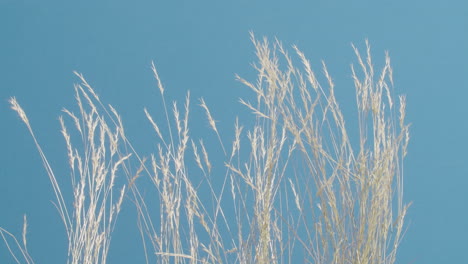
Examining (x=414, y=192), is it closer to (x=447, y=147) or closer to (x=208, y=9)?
(x=447, y=147)

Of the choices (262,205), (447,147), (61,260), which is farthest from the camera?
(61,260)

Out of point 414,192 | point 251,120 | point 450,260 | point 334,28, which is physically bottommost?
point 450,260

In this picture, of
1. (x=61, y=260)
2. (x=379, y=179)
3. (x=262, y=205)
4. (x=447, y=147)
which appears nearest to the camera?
(x=379, y=179)

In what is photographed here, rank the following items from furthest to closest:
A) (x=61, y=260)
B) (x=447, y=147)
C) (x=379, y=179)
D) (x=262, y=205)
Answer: (x=61, y=260)
(x=447, y=147)
(x=262, y=205)
(x=379, y=179)

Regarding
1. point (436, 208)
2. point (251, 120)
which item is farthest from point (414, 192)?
point (251, 120)

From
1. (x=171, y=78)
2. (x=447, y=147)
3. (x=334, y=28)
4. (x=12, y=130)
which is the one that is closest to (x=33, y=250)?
(x=12, y=130)

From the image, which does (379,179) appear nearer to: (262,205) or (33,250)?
(262,205)

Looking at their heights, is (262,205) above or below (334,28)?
below

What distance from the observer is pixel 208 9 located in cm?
406

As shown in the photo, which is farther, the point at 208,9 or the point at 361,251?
the point at 208,9

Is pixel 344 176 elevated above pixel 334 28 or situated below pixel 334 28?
below

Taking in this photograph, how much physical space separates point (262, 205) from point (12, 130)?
2968mm

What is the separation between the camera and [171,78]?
408 centimetres

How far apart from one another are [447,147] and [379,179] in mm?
2679
